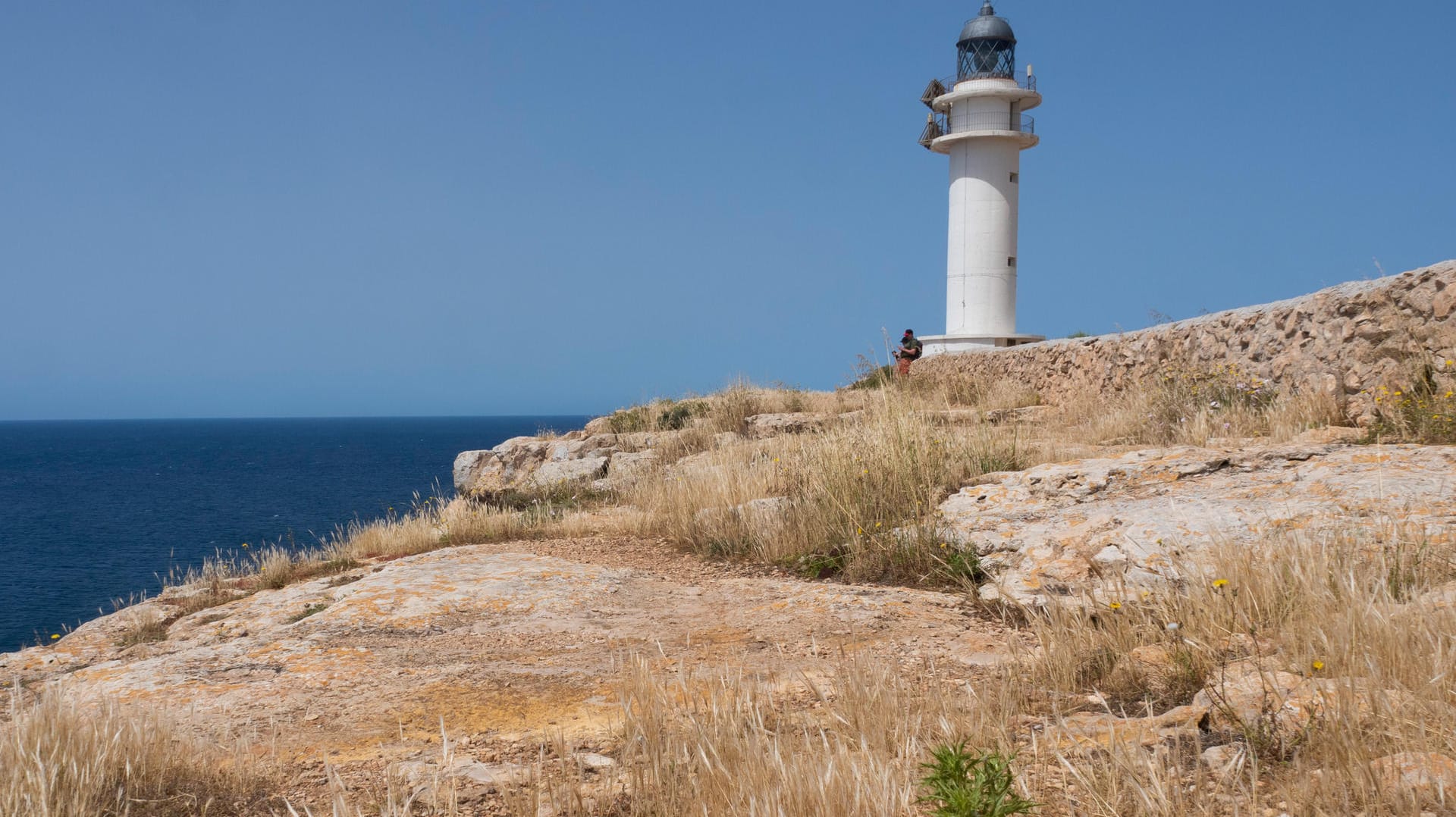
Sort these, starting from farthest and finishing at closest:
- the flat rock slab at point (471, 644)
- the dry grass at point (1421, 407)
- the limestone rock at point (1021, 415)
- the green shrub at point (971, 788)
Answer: the limestone rock at point (1021, 415)
the dry grass at point (1421, 407)
the flat rock slab at point (471, 644)
the green shrub at point (971, 788)

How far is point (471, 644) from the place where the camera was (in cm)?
430

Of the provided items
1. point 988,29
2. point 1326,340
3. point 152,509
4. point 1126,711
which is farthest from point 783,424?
point 152,509

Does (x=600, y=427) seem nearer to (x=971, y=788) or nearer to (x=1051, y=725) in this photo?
(x=1051, y=725)

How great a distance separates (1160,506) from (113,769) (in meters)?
4.55

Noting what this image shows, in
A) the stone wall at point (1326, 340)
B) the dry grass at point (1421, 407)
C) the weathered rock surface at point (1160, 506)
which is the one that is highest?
the stone wall at point (1326, 340)

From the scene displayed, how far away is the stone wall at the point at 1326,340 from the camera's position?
606 cm

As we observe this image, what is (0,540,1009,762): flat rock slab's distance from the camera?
3.20 metres

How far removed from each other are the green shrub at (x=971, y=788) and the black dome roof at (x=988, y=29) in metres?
29.3

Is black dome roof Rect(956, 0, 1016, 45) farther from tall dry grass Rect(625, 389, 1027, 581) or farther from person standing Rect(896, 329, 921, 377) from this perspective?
tall dry grass Rect(625, 389, 1027, 581)

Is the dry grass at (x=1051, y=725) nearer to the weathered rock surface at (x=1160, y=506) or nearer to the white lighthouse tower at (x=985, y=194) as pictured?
the weathered rock surface at (x=1160, y=506)

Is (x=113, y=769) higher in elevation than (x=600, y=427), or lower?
lower

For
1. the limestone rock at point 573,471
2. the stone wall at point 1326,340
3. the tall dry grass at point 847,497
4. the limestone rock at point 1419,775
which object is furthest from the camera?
the limestone rock at point 573,471

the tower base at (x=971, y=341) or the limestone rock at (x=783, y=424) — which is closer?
the limestone rock at (x=783, y=424)

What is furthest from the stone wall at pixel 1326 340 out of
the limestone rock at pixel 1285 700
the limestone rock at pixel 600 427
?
the limestone rock at pixel 600 427
